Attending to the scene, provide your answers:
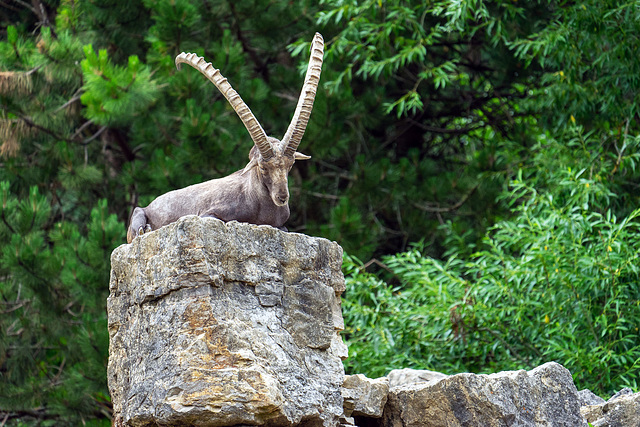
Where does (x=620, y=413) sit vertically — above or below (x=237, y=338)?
below

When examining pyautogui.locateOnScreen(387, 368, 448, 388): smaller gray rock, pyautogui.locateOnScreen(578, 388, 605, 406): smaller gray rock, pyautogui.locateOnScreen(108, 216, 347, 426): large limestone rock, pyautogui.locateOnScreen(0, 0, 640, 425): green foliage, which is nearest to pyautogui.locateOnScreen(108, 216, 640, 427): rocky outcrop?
pyautogui.locateOnScreen(108, 216, 347, 426): large limestone rock

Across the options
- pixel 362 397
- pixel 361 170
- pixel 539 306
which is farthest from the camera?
pixel 361 170

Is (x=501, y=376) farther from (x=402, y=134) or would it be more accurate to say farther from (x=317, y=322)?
(x=402, y=134)

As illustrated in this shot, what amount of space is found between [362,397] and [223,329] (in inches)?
44.8

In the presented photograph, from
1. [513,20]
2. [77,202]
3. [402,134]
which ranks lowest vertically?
[77,202]

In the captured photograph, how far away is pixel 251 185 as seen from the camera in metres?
4.45

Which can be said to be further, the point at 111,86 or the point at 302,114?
the point at 111,86

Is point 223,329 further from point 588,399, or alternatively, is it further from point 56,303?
point 56,303

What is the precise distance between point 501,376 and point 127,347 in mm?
1992

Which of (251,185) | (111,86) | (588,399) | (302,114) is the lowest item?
(588,399)

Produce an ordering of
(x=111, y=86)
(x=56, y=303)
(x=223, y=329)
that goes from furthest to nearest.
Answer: (x=56, y=303), (x=111, y=86), (x=223, y=329)

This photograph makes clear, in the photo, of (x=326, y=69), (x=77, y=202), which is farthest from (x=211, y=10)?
(x=77, y=202)

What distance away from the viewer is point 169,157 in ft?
28.3

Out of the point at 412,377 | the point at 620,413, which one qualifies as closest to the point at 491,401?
the point at 620,413
